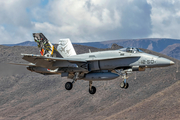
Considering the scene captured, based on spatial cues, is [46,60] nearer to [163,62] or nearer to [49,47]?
[49,47]

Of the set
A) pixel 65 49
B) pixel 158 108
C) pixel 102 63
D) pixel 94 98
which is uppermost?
pixel 65 49

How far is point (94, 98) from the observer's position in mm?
126062

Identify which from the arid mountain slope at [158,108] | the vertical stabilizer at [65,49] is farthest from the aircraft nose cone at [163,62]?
the arid mountain slope at [158,108]

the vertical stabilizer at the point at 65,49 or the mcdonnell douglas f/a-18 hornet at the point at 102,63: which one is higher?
the vertical stabilizer at the point at 65,49

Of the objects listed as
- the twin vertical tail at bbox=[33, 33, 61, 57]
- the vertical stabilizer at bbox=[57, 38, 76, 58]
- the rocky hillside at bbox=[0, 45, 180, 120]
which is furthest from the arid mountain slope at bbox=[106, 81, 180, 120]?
the twin vertical tail at bbox=[33, 33, 61, 57]

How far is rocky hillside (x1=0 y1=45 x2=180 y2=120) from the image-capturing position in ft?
333

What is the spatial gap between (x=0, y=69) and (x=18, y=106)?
9004cm

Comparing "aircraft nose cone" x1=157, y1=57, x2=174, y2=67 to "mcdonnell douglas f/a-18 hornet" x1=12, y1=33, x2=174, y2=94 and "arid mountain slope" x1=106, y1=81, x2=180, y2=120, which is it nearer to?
"mcdonnell douglas f/a-18 hornet" x1=12, y1=33, x2=174, y2=94

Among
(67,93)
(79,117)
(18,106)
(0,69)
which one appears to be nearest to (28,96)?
(18,106)

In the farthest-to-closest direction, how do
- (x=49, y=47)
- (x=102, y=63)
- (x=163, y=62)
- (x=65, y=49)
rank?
(x=65, y=49), (x=49, y=47), (x=102, y=63), (x=163, y=62)

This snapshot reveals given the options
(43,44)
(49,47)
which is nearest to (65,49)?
(49,47)

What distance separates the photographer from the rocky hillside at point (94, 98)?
101 m

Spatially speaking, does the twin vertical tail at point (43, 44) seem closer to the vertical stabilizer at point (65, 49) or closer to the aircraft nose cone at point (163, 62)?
the vertical stabilizer at point (65, 49)

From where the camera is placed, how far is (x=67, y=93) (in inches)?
5517
